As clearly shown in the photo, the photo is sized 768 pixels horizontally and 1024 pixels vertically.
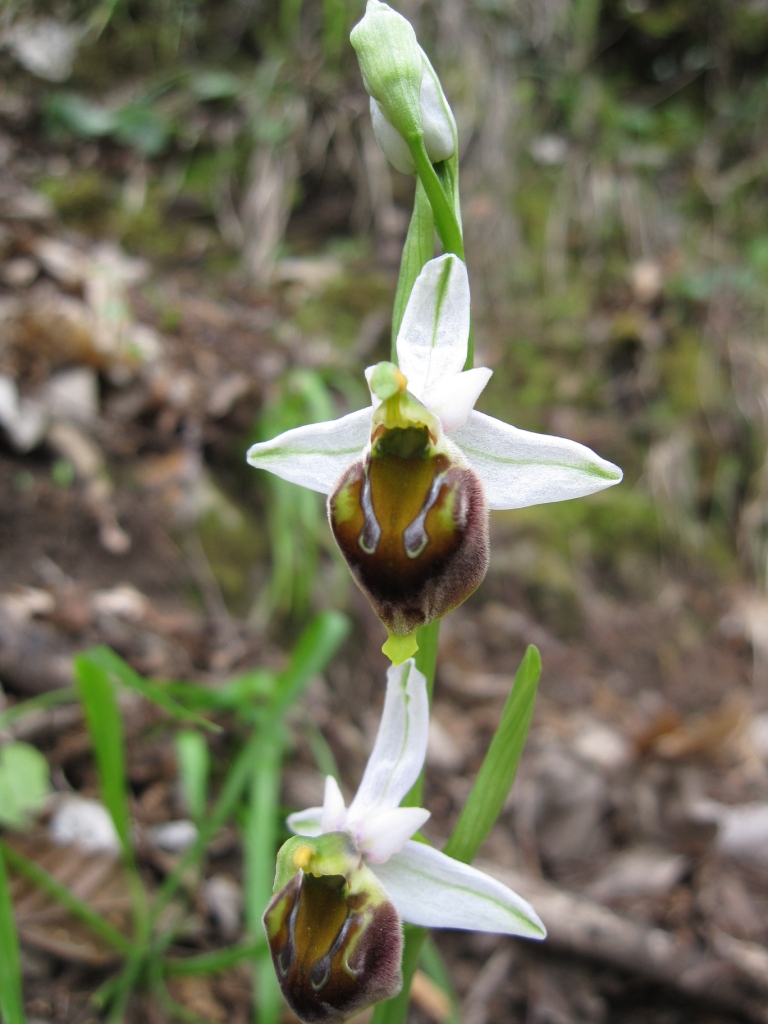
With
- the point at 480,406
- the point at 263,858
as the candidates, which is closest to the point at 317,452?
the point at 263,858

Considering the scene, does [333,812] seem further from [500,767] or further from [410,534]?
[410,534]

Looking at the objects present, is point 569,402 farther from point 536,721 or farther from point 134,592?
point 134,592

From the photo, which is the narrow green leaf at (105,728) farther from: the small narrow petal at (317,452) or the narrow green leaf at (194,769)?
the small narrow petal at (317,452)

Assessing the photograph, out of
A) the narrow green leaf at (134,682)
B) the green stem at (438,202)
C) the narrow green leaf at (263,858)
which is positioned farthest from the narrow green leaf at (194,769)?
the green stem at (438,202)

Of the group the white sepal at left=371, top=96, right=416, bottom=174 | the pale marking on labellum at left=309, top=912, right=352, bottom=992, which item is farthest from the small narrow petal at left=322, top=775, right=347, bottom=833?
the white sepal at left=371, top=96, right=416, bottom=174

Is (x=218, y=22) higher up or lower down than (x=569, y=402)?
higher up

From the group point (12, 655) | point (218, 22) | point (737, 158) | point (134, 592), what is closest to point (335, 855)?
point (12, 655)
